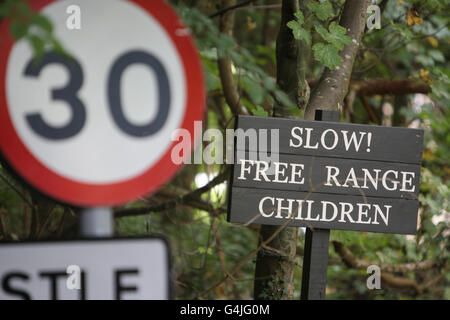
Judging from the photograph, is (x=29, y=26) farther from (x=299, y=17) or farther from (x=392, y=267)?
(x=392, y=267)

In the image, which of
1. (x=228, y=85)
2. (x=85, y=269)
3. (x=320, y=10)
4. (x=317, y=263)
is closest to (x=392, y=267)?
(x=228, y=85)

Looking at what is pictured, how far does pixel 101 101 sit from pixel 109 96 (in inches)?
1.0

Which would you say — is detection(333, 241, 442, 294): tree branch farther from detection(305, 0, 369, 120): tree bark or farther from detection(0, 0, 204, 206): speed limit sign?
detection(0, 0, 204, 206): speed limit sign

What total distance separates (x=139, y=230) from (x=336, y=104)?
2.70 m

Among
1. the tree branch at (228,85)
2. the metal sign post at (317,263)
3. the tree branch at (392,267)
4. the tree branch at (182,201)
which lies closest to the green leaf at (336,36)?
the metal sign post at (317,263)

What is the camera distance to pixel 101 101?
133cm

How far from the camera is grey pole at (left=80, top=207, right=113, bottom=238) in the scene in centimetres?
132

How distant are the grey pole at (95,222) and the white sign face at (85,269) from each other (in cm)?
2

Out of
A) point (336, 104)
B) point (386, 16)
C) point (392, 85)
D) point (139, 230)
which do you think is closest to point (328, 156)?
point (336, 104)

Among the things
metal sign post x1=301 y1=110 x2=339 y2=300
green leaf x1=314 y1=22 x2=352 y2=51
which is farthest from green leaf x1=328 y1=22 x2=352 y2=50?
metal sign post x1=301 y1=110 x2=339 y2=300

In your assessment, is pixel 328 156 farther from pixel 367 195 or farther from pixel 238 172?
pixel 238 172

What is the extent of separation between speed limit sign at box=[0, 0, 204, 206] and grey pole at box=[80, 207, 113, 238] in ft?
0.09

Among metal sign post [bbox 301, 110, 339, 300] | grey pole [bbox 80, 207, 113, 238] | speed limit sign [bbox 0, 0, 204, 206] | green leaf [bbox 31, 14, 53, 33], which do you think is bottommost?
metal sign post [bbox 301, 110, 339, 300]

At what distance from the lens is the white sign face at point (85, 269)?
1.35 meters
